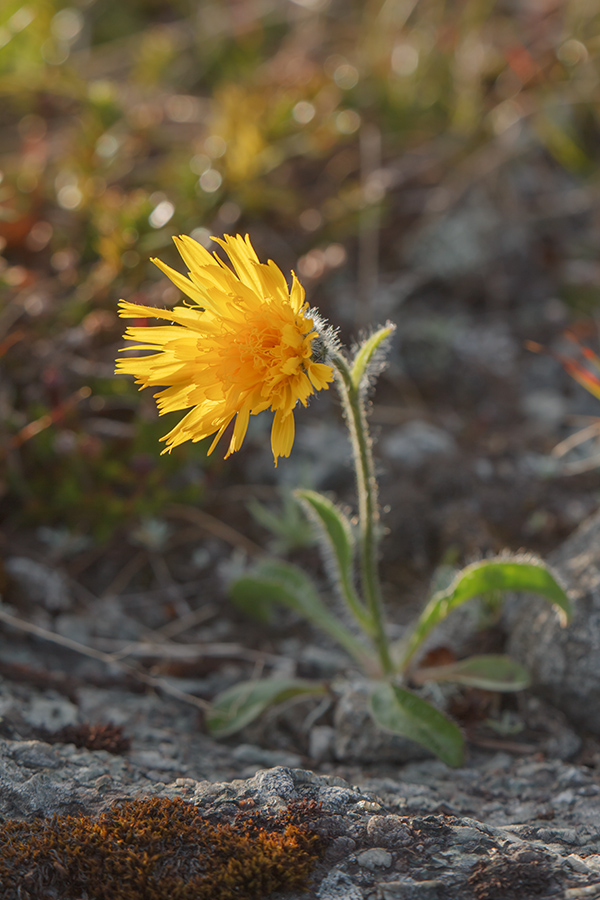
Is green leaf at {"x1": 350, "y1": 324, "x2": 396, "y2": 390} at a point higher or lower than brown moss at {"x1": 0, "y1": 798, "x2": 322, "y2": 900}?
higher

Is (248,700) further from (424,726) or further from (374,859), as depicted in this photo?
(374,859)

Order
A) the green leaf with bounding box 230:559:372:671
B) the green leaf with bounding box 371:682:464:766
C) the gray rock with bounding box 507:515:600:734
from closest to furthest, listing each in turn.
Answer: the green leaf with bounding box 371:682:464:766 → the gray rock with bounding box 507:515:600:734 → the green leaf with bounding box 230:559:372:671

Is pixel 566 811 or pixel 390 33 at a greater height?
pixel 390 33

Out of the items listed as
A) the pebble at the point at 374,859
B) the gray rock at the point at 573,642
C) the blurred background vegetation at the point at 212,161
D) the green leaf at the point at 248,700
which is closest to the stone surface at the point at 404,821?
the pebble at the point at 374,859

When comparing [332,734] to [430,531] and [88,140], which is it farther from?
[88,140]

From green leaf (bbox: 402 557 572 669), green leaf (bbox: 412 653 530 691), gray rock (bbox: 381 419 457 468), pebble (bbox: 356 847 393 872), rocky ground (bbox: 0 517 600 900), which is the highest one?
gray rock (bbox: 381 419 457 468)

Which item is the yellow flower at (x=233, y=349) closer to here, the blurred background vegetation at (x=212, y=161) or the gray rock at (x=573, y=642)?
the blurred background vegetation at (x=212, y=161)

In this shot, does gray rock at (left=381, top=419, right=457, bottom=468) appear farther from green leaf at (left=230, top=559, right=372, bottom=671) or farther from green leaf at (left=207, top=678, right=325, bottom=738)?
green leaf at (left=207, top=678, right=325, bottom=738)

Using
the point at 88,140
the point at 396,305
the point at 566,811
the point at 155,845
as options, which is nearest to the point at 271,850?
the point at 155,845

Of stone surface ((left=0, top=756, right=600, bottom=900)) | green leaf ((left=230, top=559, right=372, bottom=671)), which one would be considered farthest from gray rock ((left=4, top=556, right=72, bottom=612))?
stone surface ((left=0, top=756, right=600, bottom=900))
